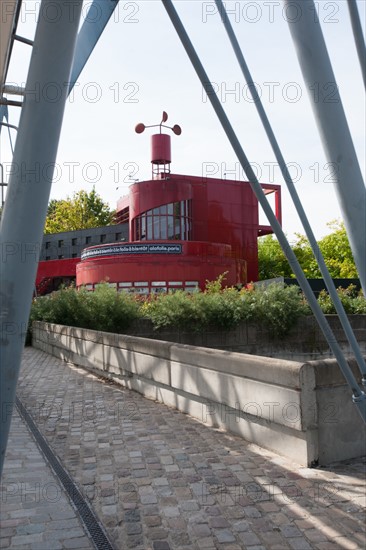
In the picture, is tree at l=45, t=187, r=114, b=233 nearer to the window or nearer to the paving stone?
the window

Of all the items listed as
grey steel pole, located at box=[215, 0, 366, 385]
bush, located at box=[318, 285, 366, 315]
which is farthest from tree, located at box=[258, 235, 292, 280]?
grey steel pole, located at box=[215, 0, 366, 385]

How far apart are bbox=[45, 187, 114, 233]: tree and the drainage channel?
58.2 meters

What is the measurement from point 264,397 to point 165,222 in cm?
3373

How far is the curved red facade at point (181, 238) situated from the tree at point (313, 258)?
9927mm

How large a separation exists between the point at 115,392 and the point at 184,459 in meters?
4.17

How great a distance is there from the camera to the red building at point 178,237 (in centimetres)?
3145

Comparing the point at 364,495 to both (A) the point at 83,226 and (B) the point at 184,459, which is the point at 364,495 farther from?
(A) the point at 83,226

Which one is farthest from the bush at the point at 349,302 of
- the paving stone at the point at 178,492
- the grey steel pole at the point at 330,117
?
the grey steel pole at the point at 330,117

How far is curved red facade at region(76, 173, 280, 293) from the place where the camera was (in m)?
31.5

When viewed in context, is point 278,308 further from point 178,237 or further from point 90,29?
point 178,237

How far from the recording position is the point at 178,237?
3959cm

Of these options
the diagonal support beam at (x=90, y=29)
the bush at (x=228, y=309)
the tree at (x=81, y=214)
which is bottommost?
the bush at (x=228, y=309)

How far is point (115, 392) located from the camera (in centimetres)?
914

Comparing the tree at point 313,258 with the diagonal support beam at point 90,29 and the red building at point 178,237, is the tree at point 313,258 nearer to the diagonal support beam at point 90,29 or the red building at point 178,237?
the red building at point 178,237
